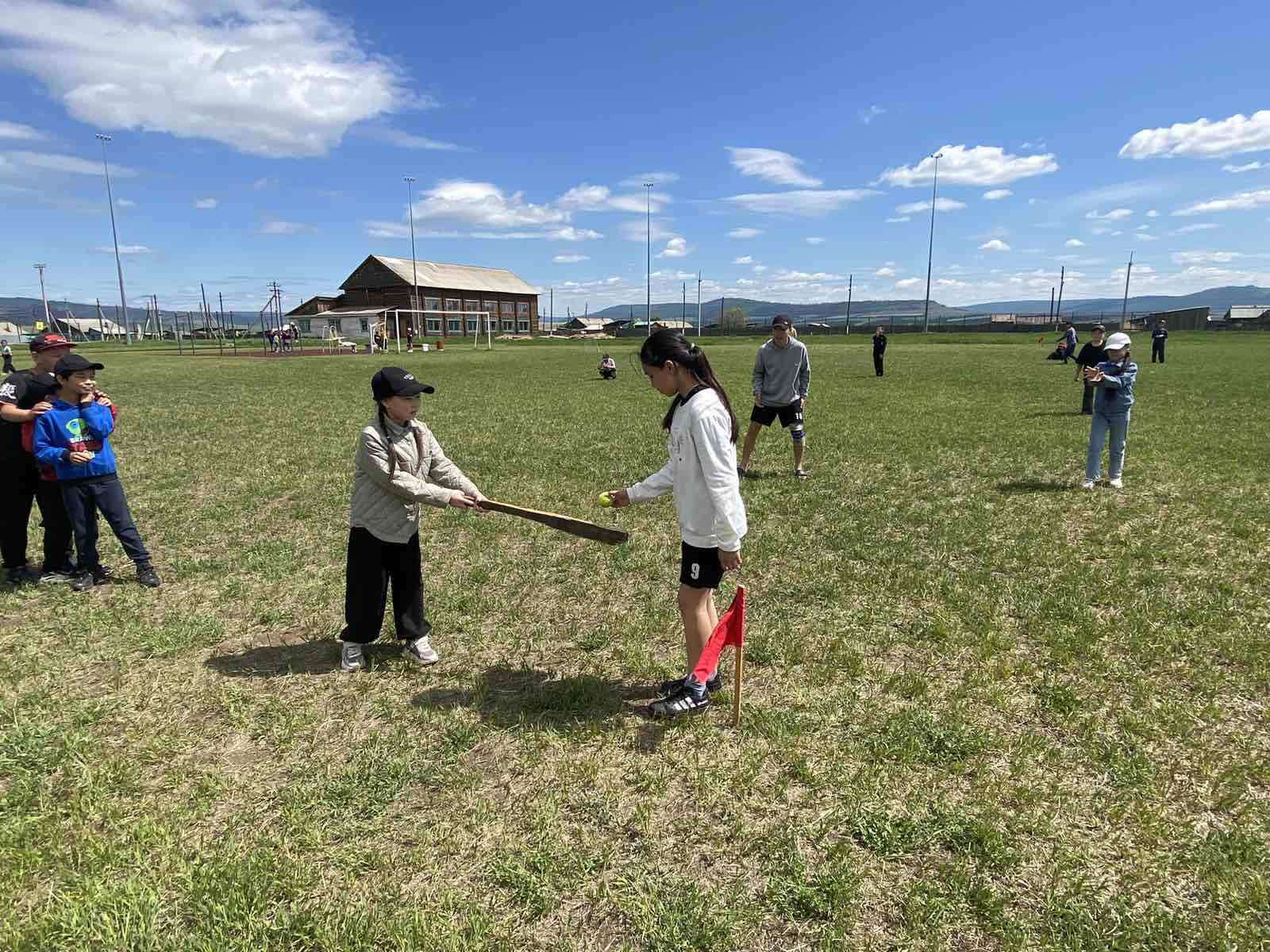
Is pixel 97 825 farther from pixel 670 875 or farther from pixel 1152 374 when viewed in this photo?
pixel 1152 374

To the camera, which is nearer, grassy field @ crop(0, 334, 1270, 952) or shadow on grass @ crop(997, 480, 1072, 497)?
grassy field @ crop(0, 334, 1270, 952)

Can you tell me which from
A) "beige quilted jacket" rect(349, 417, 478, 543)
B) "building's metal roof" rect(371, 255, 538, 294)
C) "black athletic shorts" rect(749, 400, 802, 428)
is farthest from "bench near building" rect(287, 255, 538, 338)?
"beige quilted jacket" rect(349, 417, 478, 543)

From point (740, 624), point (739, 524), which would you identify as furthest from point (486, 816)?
point (739, 524)

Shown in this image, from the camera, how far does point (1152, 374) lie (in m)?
24.3

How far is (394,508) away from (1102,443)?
9038 millimetres

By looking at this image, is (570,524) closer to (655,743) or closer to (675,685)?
(675,685)

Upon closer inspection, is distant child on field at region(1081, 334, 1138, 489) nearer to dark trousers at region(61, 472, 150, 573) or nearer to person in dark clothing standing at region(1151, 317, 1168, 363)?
dark trousers at region(61, 472, 150, 573)

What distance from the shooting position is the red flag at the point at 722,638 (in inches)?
152

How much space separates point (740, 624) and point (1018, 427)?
480 inches

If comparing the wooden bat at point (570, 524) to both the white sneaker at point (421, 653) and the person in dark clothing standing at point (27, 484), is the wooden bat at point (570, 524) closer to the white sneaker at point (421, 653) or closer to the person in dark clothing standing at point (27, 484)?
the white sneaker at point (421, 653)

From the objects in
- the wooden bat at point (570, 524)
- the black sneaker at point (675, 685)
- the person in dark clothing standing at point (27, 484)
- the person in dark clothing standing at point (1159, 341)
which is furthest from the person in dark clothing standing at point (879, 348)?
the person in dark clothing standing at point (27, 484)

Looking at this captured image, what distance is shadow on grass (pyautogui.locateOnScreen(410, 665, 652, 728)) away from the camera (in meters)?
4.22

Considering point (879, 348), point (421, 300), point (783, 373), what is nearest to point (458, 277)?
point (421, 300)

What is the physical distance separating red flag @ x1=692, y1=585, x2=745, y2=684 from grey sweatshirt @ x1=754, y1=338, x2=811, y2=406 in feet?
20.4
